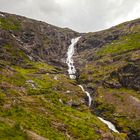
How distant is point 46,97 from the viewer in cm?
15362

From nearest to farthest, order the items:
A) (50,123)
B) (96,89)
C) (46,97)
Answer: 1. (50,123)
2. (46,97)
3. (96,89)

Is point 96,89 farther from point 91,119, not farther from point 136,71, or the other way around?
point 91,119

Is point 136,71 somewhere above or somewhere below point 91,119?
above

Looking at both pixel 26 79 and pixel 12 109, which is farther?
pixel 26 79

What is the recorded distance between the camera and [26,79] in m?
176

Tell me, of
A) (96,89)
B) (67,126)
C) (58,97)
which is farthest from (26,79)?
(67,126)

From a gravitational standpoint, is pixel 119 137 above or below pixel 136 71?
below

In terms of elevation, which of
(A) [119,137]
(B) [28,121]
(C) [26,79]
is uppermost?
(C) [26,79]

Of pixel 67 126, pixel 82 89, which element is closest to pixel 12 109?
pixel 67 126

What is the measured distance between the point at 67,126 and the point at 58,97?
39.6m

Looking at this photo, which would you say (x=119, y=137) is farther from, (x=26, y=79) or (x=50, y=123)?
(x=26, y=79)

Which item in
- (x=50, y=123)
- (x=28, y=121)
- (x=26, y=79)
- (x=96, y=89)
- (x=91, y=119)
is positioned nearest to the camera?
(x=28, y=121)

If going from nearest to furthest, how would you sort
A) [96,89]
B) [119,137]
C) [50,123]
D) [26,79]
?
[50,123], [119,137], [26,79], [96,89]

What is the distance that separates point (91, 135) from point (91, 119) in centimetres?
2178
